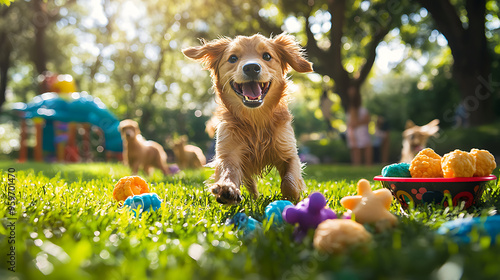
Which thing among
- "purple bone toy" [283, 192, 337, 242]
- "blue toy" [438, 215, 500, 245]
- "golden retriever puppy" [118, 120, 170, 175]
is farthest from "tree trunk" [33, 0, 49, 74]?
"blue toy" [438, 215, 500, 245]

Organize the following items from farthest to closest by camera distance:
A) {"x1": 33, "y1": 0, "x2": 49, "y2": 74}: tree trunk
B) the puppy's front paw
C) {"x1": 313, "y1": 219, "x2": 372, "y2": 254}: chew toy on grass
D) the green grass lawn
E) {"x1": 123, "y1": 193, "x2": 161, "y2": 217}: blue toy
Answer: {"x1": 33, "y1": 0, "x2": 49, "y2": 74}: tree trunk
{"x1": 123, "y1": 193, "x2": 161, "y2": 217}: blue toy
the puppy's front paw
{"x1": 313, "y1": 219, "x2": 372, "y2": 254}: chew toy on grass
the green grass lawn

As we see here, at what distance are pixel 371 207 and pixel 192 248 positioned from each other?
908mm

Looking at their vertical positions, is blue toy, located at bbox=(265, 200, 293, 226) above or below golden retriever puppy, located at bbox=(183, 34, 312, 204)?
below

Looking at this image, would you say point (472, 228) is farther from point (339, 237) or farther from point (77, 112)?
point (77, 112)

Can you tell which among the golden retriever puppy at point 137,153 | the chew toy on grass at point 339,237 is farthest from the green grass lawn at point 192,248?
the golden retriever puppy at point 137,153

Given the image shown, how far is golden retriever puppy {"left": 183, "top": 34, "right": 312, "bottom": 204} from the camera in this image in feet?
9.79

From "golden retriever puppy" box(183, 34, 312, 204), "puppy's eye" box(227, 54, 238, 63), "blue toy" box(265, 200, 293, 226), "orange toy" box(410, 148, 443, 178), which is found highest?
"puppy's eye" box(227, 54, 238, 63)

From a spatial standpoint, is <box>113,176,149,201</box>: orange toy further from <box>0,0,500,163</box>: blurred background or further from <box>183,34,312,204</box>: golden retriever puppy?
<box>0,0,500,163</box>: blurred background

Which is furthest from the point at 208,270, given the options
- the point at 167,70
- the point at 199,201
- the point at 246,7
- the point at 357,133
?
the point at 167,70

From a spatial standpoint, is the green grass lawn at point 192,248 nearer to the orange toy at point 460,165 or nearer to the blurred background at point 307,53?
the orange toy at point 460,165

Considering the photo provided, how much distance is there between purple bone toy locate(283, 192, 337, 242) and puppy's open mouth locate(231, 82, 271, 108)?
1.21 m

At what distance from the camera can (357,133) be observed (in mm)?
10328

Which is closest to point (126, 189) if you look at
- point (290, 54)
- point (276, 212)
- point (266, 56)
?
point (276, 212)

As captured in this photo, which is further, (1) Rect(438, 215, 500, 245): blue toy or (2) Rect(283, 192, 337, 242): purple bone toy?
(2) Rect(283, 192, 337, 242): purple bone toy
